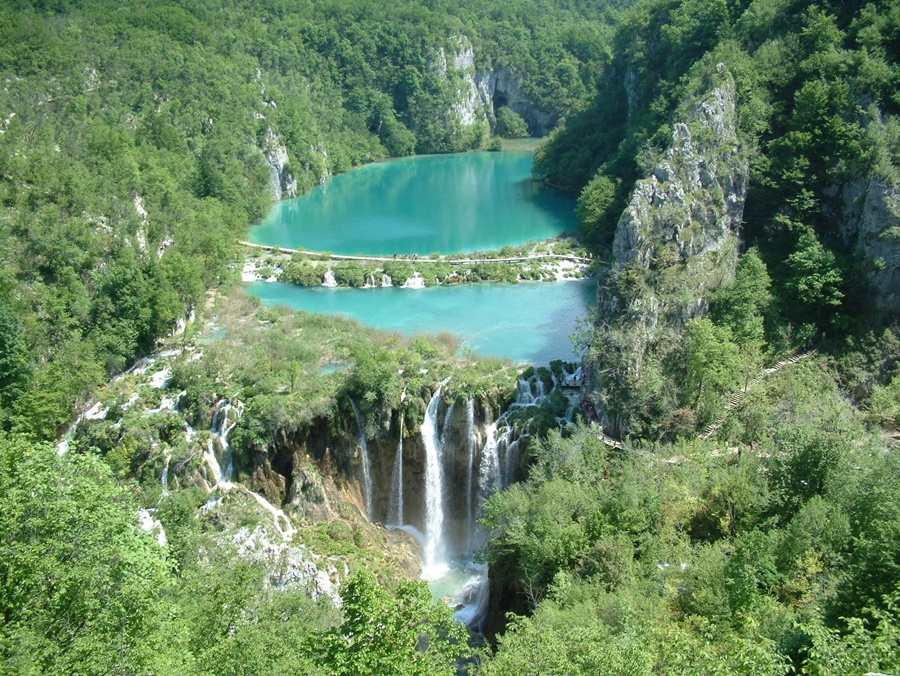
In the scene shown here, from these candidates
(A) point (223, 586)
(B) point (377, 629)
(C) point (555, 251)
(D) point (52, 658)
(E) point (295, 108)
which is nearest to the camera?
(D) point (52, 658)

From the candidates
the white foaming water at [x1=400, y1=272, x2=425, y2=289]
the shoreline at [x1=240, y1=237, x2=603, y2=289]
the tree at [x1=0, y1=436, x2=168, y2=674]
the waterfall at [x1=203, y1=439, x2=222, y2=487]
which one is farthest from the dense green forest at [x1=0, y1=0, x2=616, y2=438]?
the tree at [x1=0, y1=436, x2=168, y2=674]

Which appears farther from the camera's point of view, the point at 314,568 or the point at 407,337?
the point at 407,337

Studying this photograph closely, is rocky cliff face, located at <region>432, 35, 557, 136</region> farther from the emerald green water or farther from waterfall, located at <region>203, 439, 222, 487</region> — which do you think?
waterfall, located at <region>203, 439, 222, 487</region>

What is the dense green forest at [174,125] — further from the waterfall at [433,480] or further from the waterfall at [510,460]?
the waterfall at [510,460]

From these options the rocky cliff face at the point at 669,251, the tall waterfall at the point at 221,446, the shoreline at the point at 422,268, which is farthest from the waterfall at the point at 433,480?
the shoreline at the point at 422,268

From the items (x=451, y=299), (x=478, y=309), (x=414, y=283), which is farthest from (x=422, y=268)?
(x=478, y=309)

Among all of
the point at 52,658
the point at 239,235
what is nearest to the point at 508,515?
the point at 52,658

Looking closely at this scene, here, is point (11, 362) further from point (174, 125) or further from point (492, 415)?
point (174, 125)

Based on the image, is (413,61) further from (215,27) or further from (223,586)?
(223,586)
